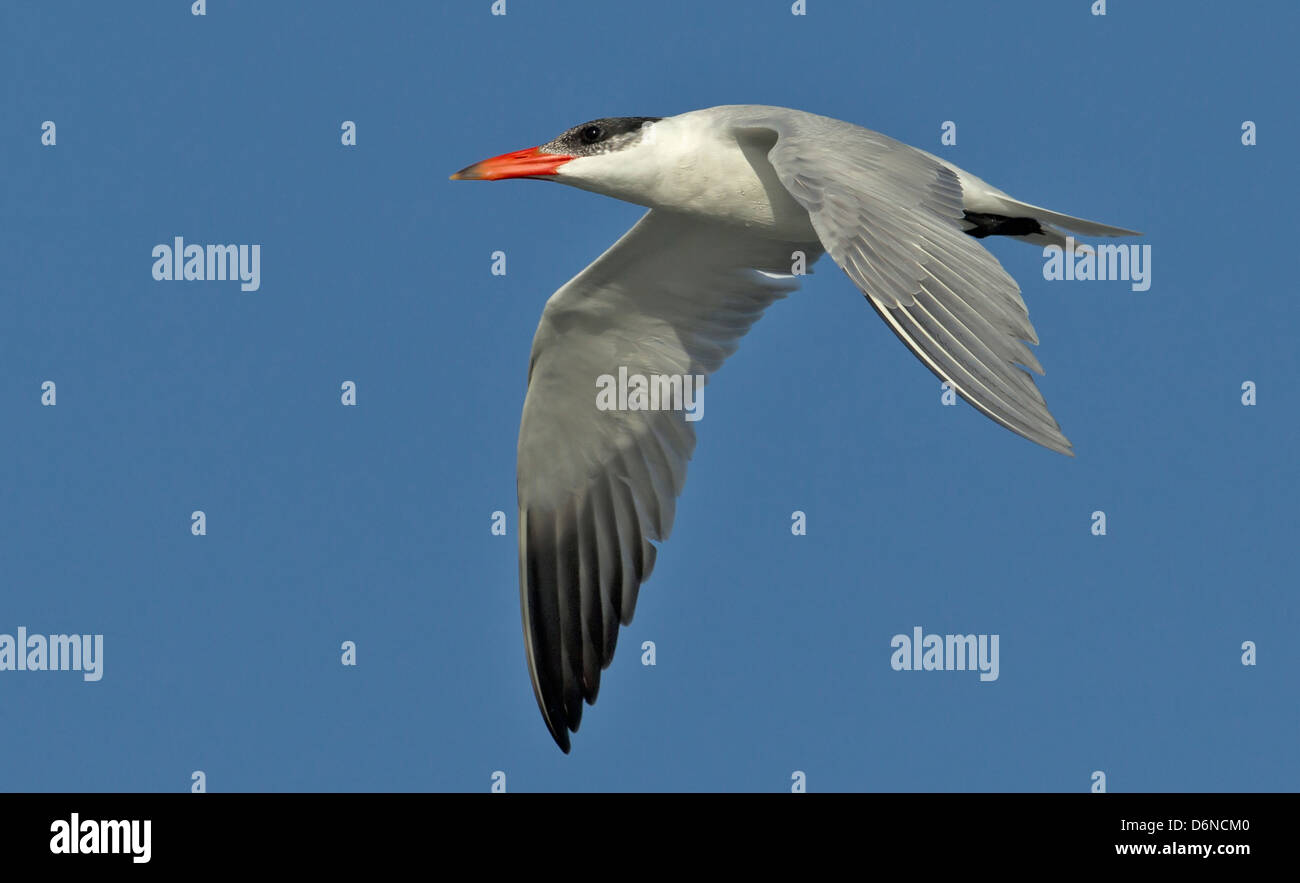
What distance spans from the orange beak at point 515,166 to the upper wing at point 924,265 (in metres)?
1.25

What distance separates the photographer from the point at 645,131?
812cm

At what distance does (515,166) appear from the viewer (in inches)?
320

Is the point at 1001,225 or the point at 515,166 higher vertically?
the point at 515,166

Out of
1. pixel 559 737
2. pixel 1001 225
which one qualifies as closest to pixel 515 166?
pixel 1001 225

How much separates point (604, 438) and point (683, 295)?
38.3 inches

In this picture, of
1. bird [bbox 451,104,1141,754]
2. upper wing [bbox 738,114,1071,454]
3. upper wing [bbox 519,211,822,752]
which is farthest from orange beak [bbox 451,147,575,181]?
upper wing [bbox 738,114,1071,454]

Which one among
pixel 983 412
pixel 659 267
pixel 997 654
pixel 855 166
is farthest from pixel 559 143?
pixel 997 654

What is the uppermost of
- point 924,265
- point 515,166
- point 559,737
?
point 515,166

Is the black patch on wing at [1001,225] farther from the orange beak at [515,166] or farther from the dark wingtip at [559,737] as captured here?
the dark wingtip at [559,737]

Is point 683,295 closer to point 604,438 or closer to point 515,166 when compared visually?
point 604,438

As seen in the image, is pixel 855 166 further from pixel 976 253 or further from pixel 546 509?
pixel 546 509

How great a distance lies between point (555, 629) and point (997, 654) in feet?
8.23

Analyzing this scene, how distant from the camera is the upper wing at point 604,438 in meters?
9.25

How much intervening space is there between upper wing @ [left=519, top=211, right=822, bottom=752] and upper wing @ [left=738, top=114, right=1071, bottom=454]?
77.7 inches
